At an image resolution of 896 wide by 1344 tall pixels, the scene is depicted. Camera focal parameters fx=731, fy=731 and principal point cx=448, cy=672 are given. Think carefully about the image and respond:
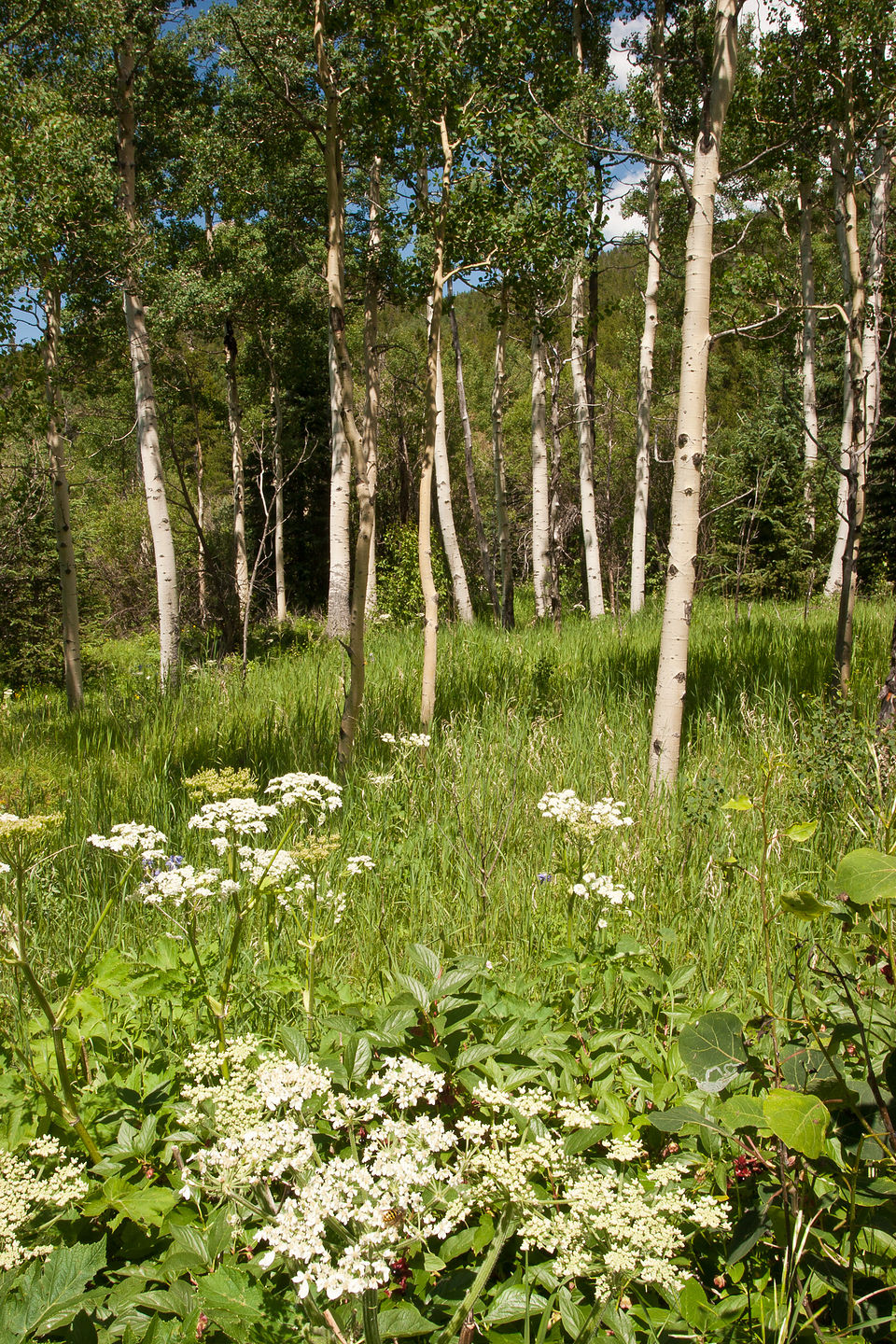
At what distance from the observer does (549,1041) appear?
5.51 feet

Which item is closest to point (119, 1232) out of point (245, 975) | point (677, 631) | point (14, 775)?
point (245, 975)

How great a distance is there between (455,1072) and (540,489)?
1123cm

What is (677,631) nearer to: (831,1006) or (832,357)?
(831,1006)

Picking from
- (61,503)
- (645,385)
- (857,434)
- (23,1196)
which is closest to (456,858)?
(23,1196)

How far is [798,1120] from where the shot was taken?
98 cm

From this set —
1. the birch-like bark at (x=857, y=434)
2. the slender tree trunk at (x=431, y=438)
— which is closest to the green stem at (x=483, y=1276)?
the slender tree trunk at (x=431, y=438)

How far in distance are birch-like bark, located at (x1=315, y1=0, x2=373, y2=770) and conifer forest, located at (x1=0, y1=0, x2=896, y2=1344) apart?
0.04 meters

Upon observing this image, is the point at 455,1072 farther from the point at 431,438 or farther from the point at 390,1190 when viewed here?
the point at 431,438

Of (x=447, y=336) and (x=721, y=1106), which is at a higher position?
(x=447, y=336)

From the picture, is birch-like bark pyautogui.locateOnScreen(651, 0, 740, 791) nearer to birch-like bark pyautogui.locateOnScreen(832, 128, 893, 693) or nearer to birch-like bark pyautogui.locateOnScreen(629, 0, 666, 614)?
birch-like bark pyautogui.locateOnScreen(832, 128, 893, 693)

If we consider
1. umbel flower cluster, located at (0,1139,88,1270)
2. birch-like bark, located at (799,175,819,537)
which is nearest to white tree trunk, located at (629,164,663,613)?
birch-like bark, located at (799,175,819,537)

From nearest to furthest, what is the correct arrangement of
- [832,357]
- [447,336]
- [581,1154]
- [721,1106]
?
[721,1106] → [581,1154] → [832,357] → [447,336]

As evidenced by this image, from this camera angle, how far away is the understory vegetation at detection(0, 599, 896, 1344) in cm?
104

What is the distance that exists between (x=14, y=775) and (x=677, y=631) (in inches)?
143
